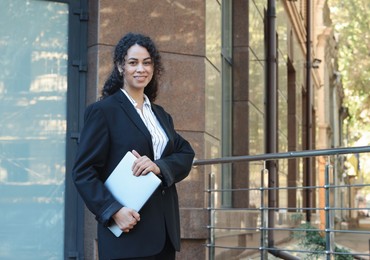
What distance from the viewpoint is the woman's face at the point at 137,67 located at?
426cm

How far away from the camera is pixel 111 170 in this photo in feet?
13.7

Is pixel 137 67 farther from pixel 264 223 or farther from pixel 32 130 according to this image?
pixel 264 223

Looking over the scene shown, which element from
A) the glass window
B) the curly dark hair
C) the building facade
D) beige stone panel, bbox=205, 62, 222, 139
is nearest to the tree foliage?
beige stone panel, bbox=205, 62, 222, 139

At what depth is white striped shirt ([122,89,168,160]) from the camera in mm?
A: 4297

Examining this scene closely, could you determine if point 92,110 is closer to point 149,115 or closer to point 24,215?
point 149,115

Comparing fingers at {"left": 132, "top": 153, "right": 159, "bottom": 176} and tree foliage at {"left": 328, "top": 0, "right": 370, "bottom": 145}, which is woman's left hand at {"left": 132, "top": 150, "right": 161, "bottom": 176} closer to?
fingers at {"left": 132, "top": 153, "right": 159, "bottom": 176}

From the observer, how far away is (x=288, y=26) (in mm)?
19656

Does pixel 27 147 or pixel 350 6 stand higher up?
pixel 350 6

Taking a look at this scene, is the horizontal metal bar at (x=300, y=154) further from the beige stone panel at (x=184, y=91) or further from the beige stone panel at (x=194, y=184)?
the beige stone panel at (x=184, y=91)

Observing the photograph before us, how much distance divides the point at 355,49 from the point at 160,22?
33906 millimetres

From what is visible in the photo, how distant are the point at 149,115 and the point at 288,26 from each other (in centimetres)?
1564

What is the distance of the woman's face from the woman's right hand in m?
0.66

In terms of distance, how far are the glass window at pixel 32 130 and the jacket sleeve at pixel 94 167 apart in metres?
3.78

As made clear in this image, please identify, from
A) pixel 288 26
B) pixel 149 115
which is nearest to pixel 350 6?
pixel 288 26
